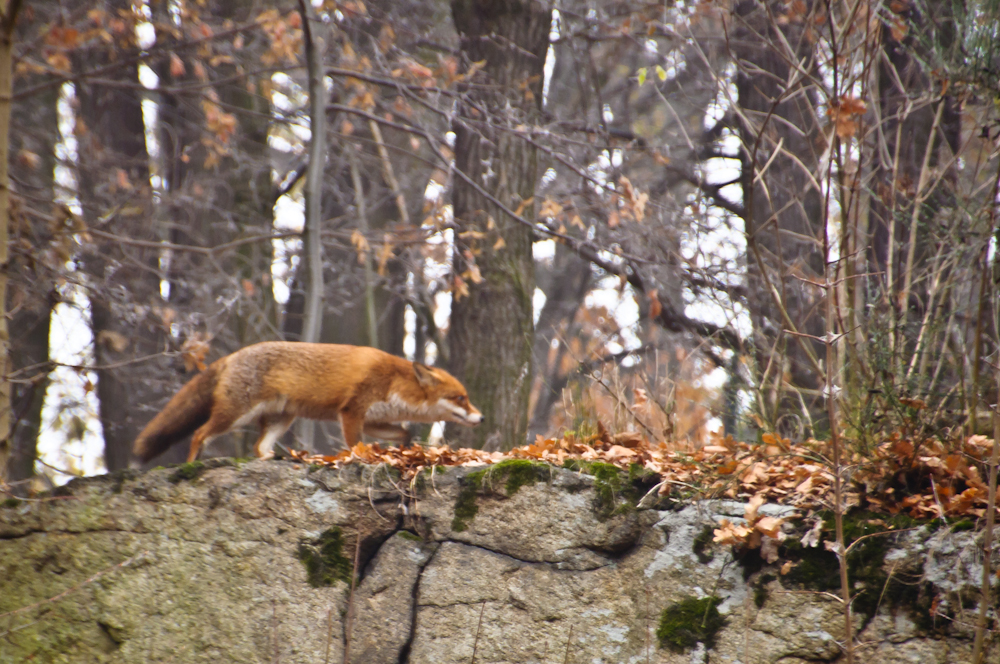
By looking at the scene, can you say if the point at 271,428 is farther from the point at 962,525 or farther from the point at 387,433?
the point at 962,525

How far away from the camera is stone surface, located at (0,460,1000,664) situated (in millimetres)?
4105

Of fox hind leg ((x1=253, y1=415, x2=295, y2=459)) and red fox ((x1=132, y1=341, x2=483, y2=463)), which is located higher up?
red fox ((x1=132, y1=341, x2=483, y2=463))

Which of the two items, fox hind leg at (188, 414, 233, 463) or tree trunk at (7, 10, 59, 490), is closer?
fox hind leg at (188, 414, 233, 463)

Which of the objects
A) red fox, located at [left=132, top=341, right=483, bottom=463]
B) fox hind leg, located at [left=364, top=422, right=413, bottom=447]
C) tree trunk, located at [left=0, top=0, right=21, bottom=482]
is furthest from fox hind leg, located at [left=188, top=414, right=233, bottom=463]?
tree trunk, located at [left=0, top=0, right=21, bottom=482]

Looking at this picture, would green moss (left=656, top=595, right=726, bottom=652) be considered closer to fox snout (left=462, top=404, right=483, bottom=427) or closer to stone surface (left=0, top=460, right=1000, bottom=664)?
stone surface (left=0, top=460, right=1000, bottom=664)

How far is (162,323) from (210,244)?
10.6 feet

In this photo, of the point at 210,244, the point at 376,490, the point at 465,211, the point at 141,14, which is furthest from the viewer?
the point at 210,244

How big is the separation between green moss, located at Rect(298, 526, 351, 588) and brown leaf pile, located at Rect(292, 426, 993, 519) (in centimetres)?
47

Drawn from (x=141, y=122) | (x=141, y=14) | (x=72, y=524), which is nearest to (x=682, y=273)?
(x=72, y=524)

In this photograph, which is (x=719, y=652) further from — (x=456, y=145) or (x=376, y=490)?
(x=456, y=145)

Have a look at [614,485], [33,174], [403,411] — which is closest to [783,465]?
[614,485]

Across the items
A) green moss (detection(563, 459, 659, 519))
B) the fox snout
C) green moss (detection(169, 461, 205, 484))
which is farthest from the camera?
the fox snout

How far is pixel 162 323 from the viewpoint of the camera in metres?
8.20

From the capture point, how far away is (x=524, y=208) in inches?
343
